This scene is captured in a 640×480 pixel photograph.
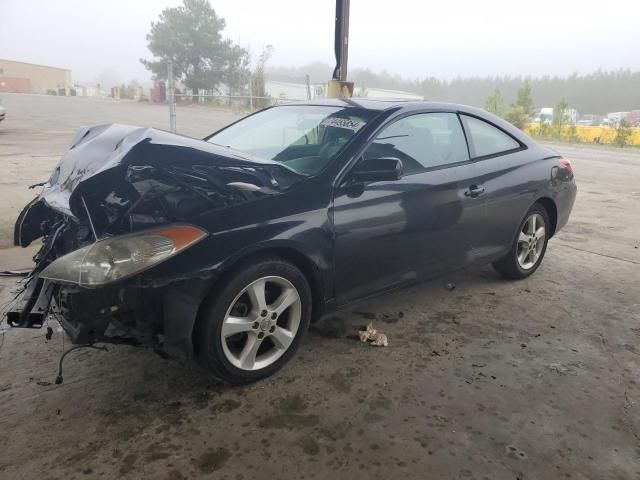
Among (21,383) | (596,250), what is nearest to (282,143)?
(21,383)

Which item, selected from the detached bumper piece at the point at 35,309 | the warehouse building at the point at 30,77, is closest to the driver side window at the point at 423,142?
the detached bumper piece at the point at 35,309

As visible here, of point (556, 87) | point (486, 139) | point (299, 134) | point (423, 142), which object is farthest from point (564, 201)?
point (556, 87)

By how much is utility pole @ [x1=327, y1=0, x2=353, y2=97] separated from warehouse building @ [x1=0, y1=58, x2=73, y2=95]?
82410mm

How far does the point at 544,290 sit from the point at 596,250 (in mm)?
1712

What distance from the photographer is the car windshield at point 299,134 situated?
10.5 ft

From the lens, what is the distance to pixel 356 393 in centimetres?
272

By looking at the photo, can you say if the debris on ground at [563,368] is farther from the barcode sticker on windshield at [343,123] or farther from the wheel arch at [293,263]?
the barcode sticker on windshield at [343,123]

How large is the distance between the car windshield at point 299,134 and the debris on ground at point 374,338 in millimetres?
1130

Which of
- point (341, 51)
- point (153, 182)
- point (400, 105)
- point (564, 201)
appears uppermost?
point (341, 51)

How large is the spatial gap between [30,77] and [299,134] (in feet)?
332

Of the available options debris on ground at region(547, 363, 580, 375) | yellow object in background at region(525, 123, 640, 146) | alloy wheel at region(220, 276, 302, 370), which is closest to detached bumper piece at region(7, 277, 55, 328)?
alloy wheel at region(220, 276, 302, 370)

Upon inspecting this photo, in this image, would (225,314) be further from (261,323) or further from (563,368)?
(563,368)

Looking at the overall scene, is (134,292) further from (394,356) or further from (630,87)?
(630,87)

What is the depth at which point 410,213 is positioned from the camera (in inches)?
129
